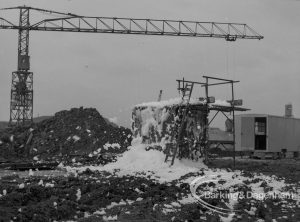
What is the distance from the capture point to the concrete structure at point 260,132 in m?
32.0

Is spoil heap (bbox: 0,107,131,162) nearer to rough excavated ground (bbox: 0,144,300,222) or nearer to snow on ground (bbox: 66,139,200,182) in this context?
snow on ground (bbox: 66,139,200,182)

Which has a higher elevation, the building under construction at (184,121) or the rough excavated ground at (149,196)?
the building under construction at (184,121)

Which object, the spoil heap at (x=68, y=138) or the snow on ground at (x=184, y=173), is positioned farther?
the spoil heap at (x=68, y=138)

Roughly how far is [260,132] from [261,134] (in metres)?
0.15

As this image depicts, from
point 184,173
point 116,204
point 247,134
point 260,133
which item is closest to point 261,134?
point 260,133

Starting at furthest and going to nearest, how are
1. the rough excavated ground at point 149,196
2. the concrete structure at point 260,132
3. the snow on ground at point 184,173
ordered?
1. the concrete structure at point 260,132
2. the snow on ground at point 184,173
3. the rough excavated ground at point 149,196

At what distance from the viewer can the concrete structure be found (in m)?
32.0

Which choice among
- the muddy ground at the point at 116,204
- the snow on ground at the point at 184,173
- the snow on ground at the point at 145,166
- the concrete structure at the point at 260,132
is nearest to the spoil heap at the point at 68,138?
the snow on ground at the point at 145,166

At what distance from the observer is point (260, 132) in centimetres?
3244

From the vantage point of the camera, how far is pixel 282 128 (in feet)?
109

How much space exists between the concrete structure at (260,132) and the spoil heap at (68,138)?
23.8ft

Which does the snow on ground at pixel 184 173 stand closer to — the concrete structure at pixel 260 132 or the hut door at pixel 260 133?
the concrete structure at pixel 260 132

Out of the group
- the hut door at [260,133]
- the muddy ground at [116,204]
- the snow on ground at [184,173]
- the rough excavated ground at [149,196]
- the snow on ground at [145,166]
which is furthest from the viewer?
the hut door at [260,133]

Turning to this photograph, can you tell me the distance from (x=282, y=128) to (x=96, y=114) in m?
12.7
